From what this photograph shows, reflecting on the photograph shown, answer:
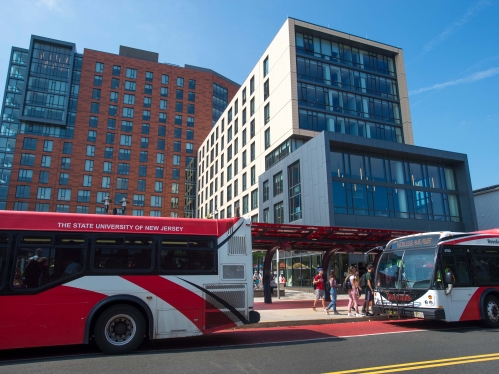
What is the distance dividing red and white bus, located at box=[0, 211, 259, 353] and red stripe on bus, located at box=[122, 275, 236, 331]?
22 millimetres

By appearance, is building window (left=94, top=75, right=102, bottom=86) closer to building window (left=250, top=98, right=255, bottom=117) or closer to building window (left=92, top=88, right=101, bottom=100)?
building window (left=92, top=88, right=101, bottom=100)

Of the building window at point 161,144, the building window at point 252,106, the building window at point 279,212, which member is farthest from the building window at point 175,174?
the building window at point 279,212

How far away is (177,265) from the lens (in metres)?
8.65

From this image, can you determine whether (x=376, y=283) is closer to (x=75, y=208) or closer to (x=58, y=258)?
(x=58, y=258)

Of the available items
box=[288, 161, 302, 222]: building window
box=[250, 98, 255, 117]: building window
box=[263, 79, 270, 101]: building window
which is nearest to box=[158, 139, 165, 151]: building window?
box=[250, 98, 255, 117]: building window

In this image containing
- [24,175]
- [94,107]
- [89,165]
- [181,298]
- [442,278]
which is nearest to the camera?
[181,298]

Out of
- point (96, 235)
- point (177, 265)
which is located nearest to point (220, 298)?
point (177, 265)

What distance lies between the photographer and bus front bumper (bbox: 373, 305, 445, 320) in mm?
10067

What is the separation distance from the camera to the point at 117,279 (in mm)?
8102

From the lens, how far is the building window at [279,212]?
119 feet

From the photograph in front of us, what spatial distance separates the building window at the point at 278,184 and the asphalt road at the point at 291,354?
26520 mm

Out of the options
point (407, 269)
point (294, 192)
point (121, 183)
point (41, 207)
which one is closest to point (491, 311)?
point (407, 269)

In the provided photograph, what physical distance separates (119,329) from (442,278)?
8.66m

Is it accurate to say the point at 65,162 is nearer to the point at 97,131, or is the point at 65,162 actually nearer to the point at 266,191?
the point at 97,131
